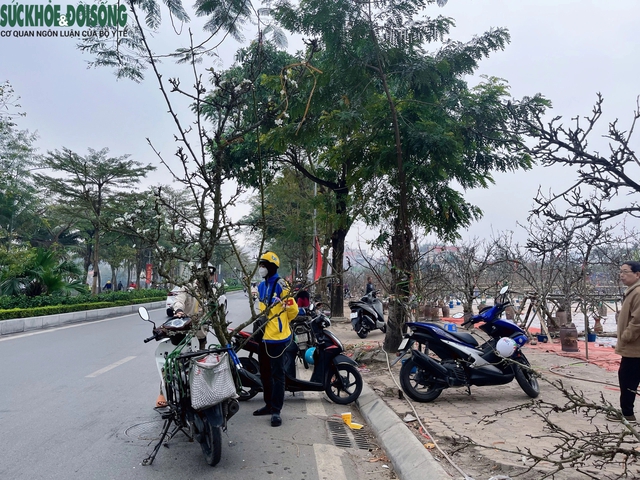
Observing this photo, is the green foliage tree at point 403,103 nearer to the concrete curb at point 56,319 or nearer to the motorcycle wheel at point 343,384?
the motorcycle wheel at point 343,384

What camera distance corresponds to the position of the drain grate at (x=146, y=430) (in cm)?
471

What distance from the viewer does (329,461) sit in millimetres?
4227

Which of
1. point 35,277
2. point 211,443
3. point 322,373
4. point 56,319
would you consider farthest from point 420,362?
point 35,277

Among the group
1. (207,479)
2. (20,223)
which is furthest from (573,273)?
(20,223)

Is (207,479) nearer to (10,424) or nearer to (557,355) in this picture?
(10,424)

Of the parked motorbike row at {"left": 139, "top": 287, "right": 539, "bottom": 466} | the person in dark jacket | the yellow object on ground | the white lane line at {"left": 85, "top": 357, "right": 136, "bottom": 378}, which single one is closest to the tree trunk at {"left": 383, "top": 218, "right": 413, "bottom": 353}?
the parked motorbike row at {"left": 139, "top": 287, "right": 539, "bottom": 466}

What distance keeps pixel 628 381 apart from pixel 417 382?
211 cm

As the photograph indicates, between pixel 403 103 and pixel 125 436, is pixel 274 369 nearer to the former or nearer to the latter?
pixel 125 436

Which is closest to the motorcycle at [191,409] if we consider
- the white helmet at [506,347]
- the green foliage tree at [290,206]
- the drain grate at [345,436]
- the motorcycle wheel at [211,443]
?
the motorcycle wheel at [211,443]

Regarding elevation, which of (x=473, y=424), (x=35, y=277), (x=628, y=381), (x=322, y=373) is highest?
(x=35, y=277)

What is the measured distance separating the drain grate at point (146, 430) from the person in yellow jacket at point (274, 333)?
1116 millimetres

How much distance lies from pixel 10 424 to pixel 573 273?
12.5m

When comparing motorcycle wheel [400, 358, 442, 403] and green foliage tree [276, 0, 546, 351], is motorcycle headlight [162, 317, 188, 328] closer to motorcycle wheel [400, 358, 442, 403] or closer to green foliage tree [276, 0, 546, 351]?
motorcycle wheel [400, 358, 442, 403]

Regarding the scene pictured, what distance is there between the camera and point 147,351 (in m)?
10.1
